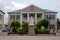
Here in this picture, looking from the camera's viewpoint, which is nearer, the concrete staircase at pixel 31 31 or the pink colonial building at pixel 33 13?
the concrete staircase at pixel 31 31

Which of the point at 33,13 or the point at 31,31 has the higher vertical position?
the point at 33,13

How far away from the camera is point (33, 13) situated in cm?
6806

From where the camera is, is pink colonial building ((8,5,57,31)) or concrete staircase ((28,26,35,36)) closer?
concrete staircase ((28,26,35,36))

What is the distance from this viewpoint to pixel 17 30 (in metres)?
42.3

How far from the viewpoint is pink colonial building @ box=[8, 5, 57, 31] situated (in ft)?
221

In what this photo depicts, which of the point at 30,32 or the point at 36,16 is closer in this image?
the point at 30,32

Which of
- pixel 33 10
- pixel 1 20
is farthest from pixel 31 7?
pixel 1 20

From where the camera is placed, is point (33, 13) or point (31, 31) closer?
point (31, 31)

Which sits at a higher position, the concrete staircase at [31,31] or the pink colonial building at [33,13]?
the pink colonial building at [33,13]

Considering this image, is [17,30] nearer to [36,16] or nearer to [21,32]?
[21,32]

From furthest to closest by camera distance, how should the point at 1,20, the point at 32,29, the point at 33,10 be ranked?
the point at 33,10
the point at 1,20
the point at 32,29

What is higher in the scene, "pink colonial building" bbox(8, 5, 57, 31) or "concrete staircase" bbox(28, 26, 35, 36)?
"pink colonial building" bbox(8, 5, 57, 31)

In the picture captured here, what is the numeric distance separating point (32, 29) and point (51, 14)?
2814cm

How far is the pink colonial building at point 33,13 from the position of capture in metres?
67.3
